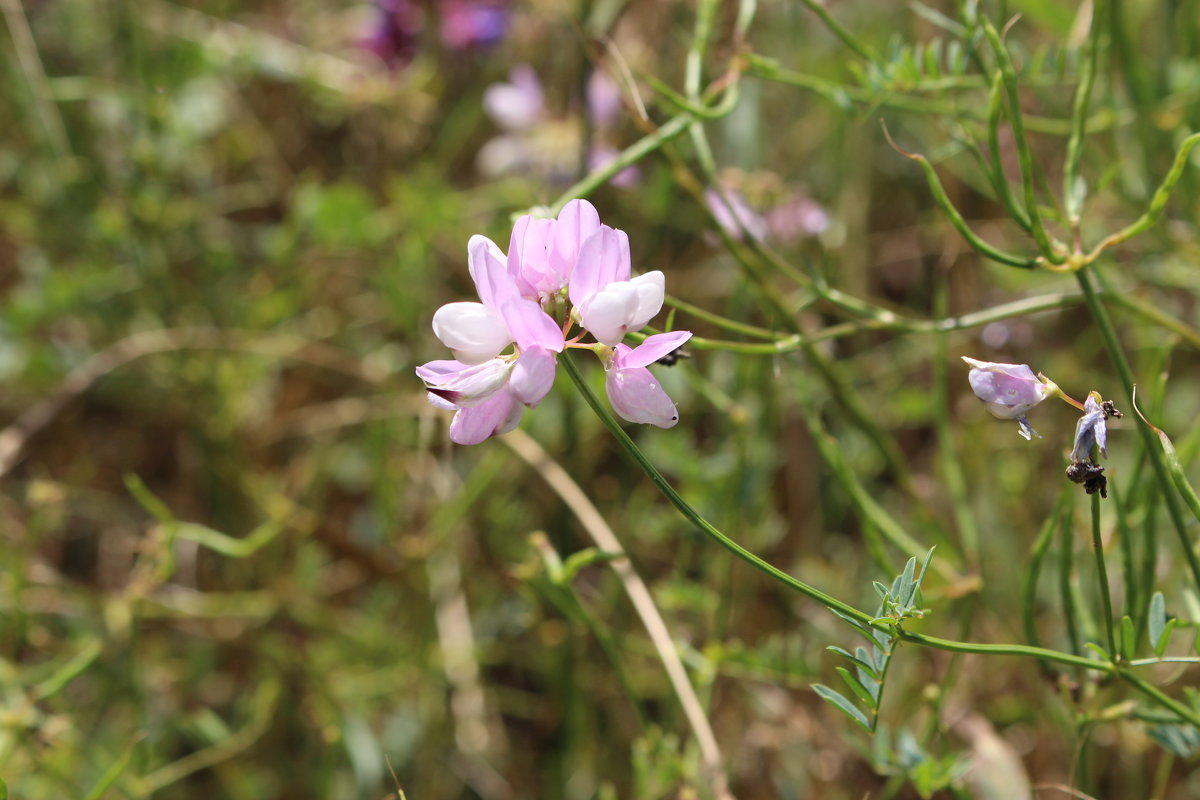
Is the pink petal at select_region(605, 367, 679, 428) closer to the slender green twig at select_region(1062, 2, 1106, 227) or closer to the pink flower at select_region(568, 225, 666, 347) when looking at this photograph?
the pink flower at select_region(568, 225, 666, 347)

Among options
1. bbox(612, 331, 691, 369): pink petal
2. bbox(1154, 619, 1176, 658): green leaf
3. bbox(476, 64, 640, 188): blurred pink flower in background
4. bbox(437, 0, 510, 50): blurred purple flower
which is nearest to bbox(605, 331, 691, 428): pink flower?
bbox(612, 331, 691, 369): pink petal

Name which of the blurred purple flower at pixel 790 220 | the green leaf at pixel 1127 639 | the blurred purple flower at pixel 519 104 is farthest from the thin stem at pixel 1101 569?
the blurred purple flower at pixel 519 104

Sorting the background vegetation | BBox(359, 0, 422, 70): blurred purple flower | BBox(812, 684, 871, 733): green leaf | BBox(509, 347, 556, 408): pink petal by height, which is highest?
BBox(509, 347, 556, 408): pink petal

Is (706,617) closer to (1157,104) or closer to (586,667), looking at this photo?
(586,667)

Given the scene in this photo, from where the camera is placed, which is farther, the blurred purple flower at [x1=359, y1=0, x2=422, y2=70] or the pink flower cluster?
the blurred purple flower at [x1=359, y1=0, x2=422, y2=70]

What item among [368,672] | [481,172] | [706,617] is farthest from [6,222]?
[706,617]

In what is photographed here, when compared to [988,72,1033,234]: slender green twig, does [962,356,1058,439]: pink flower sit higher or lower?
lower

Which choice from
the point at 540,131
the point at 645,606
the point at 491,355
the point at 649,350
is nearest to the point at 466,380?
the point at 491,355
